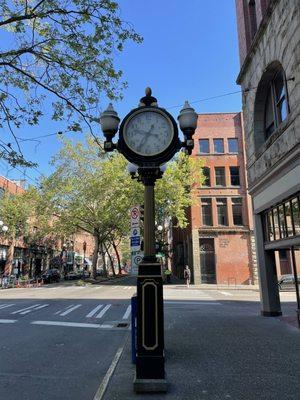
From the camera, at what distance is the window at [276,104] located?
41.2 ft

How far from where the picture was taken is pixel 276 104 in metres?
13.0

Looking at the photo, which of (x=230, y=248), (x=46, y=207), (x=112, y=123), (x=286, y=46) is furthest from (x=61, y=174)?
(x=112, y=123)

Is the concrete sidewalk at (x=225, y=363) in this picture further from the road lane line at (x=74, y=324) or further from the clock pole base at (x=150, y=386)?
the road lane line at (x=74, y=324)

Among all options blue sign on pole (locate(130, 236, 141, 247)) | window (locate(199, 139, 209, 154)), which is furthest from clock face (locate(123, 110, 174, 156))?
window (locate(199, 139, 209, 154))

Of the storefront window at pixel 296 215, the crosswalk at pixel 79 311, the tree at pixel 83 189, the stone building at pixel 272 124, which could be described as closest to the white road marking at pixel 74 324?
the crosswalk at pixel 79 311

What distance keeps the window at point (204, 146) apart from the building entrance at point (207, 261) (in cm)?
911

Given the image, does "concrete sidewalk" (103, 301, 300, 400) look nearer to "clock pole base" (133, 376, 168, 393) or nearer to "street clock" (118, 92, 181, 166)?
"clock pole base" (133, 376, 168, 393)

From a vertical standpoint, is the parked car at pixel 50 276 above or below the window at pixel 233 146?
below

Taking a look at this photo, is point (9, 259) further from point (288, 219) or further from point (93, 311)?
point (288, 219)

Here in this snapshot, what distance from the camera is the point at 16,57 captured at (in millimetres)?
8289

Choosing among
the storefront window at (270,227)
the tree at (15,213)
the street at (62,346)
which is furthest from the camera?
the tree at (15,213)

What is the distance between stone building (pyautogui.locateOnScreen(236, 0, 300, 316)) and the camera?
10703 mm

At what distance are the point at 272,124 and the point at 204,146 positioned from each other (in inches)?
1139

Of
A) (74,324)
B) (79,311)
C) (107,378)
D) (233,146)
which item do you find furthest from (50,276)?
(107,378)
